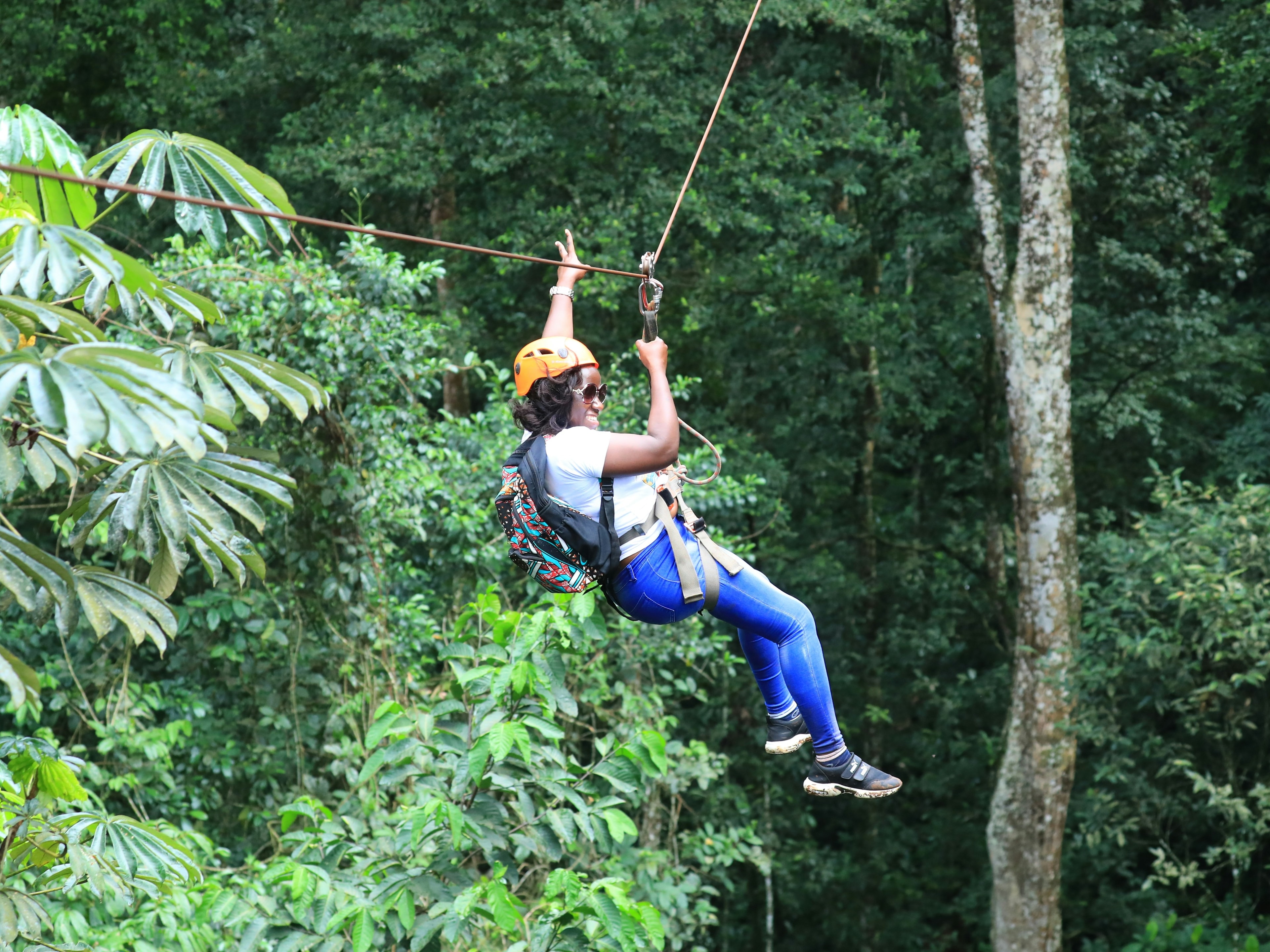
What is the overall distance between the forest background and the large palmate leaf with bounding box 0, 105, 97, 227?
2239mm

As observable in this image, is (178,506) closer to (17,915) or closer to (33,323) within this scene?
(33,323)

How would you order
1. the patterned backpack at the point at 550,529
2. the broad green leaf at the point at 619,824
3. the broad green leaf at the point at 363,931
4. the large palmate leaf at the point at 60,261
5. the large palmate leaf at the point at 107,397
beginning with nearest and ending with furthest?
the large palmate leaf at the point at 107,397
the large palmate leaf at the point at 60,261
the patterned backpack at the point at 550,529
the broad green leaf at the point at 363,931
the broad green leaf at the point at 619,824

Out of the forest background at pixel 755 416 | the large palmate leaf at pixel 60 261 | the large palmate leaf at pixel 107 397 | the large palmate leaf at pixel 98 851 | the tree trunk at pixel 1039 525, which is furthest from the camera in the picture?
the tree trunk at pixel 1039 525

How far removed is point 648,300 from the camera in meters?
3.22

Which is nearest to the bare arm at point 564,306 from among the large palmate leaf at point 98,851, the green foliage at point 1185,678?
the large palmate leaf at point 98,851

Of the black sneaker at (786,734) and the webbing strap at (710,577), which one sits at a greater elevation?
the webbing strap at (710,577)

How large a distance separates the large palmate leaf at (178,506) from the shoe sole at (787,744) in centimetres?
138

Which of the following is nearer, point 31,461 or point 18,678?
point 18,678

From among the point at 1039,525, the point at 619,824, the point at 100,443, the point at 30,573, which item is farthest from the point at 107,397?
the point at 1039,525

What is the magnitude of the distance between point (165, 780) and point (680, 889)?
2543mm

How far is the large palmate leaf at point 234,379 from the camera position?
10.1ft

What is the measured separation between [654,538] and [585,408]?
1.17ft

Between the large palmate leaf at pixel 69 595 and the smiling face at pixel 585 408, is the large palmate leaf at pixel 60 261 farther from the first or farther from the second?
the smiling face at pixel 585 408

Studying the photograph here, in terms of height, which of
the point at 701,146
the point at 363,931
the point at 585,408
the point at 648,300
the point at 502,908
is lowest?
the point at 363,931
